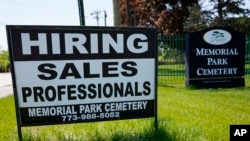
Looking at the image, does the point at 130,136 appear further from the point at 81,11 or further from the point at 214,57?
the point at 214,57

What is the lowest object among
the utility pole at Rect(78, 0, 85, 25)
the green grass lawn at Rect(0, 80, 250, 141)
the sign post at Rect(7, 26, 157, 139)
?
the green grass lawn at Rect(0, 80, 250, 141)

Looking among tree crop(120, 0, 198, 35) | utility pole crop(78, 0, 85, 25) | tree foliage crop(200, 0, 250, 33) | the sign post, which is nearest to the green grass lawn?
the sign post

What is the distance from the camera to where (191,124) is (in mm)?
5660

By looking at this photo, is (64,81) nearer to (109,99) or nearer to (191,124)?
(109,99)

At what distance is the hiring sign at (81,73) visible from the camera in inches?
177

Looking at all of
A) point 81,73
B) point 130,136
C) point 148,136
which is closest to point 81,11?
point 81,73

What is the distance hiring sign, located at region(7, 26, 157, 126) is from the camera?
177 inches

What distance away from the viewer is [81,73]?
15.6 ft

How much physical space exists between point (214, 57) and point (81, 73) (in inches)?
314

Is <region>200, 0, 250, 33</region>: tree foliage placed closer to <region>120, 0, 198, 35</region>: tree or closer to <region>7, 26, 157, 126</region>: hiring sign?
<region>120, 0, 198, 35</region>: tree

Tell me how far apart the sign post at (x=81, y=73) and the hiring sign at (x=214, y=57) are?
22.9 ft

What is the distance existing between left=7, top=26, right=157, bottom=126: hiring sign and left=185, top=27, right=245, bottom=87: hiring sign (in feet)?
22.9

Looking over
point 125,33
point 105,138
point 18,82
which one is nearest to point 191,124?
point 105,138

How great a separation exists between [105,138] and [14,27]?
202cm
